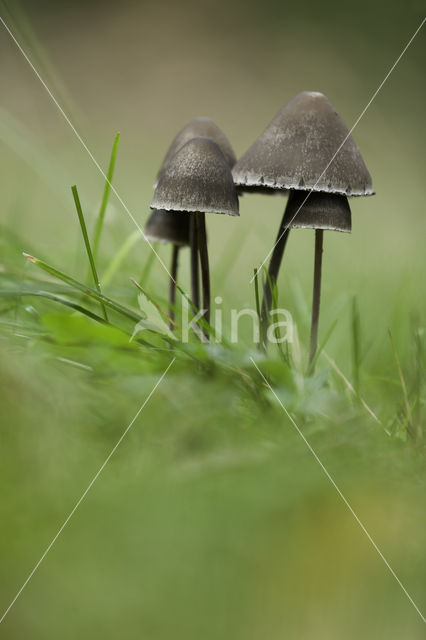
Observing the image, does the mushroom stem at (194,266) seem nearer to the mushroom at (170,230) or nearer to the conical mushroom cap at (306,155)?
the mushroom at (170,230)

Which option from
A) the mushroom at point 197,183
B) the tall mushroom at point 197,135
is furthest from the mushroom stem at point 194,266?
the mushroom at point 197,183

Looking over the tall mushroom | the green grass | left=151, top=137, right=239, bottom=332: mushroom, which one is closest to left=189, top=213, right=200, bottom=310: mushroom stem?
the tall mushroom

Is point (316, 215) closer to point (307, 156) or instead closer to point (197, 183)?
point (307, 156)

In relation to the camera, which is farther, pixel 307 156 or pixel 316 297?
pixel 316 297

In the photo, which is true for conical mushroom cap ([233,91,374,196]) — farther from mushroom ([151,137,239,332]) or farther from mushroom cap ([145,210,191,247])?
mushroom cap ([145,210,191,247])

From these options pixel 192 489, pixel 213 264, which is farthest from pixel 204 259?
pixel 213 264

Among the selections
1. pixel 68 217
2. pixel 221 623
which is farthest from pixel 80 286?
pixel 68 217

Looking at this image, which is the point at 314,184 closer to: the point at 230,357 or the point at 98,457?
the point at 230,357

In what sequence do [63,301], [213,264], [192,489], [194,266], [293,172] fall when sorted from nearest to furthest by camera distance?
[192,489] → [63,301] → [293,172] → [194,266] → [213,264]
